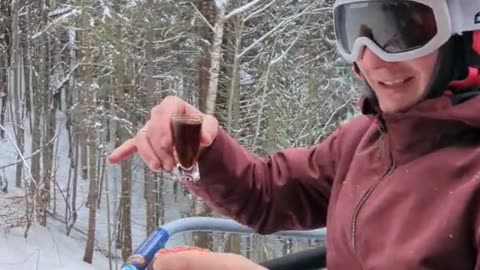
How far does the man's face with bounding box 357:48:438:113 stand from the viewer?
0.74 m

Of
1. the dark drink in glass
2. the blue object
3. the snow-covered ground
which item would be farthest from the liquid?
the snow-covered ground

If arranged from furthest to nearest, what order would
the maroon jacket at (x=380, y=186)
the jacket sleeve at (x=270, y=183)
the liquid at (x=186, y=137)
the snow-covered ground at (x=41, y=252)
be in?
the snow-covered ground at (x=41, y=252) < the jacket sleeve at (x=270, y=183) < the liquid at (x=186, y=137) < the maroon jacket at (x=380, y=186)

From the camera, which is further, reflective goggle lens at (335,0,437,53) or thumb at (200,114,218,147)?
thumb at (200,114,218,147)

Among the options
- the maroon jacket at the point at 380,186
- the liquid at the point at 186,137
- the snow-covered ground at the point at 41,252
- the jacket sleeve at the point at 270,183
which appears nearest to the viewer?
the maroon jacket at the point at 380,186

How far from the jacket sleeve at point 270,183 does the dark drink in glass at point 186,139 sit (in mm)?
57

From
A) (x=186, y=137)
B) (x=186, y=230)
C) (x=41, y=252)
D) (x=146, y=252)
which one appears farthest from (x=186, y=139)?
(x=41, y=252)

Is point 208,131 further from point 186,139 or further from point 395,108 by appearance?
point 395,108

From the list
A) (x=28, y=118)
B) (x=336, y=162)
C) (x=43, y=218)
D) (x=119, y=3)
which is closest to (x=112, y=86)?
(x=119, y=3)

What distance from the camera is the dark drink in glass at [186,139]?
0.81 metres

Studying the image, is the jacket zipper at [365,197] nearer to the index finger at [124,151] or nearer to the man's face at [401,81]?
the man's face at [401,81]

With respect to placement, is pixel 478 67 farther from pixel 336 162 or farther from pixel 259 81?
pixel 259 81

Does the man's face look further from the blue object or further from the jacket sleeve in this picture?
the blue object

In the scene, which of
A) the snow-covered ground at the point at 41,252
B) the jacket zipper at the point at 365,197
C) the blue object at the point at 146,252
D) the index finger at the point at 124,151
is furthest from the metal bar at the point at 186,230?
the snow-covered ground at the point at 41,252

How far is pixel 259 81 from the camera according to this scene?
7.91m
